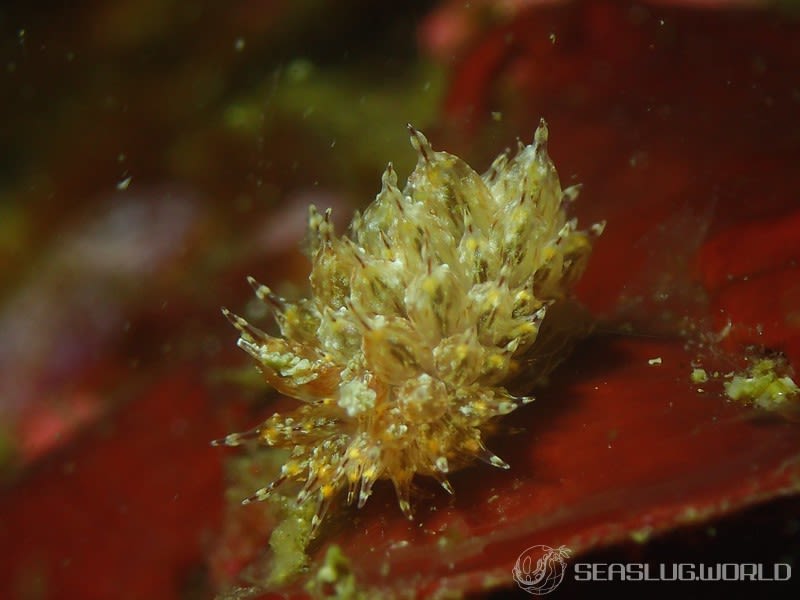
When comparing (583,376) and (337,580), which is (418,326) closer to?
(583,376)

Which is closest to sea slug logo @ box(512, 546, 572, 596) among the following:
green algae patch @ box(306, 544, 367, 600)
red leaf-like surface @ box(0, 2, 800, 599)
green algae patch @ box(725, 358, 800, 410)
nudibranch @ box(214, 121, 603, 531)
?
red leaf-like surface @ box(0, 2, 800, 599)

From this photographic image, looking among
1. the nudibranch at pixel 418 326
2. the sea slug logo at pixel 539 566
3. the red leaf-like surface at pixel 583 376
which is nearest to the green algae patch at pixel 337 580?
the red leaf-like surface at pixel 583 376

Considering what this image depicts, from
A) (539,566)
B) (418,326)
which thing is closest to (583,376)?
(418,326)

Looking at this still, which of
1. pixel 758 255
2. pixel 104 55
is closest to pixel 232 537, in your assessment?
pixel 758 255

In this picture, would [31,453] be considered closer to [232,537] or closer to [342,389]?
[232,537]

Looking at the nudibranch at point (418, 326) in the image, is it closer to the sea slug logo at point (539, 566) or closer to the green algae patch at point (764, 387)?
the sea slug logo at point (539, 566)

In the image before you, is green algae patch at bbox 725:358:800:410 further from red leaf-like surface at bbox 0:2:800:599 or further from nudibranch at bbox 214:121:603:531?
nudibranch at bbox 214:121:603:531
